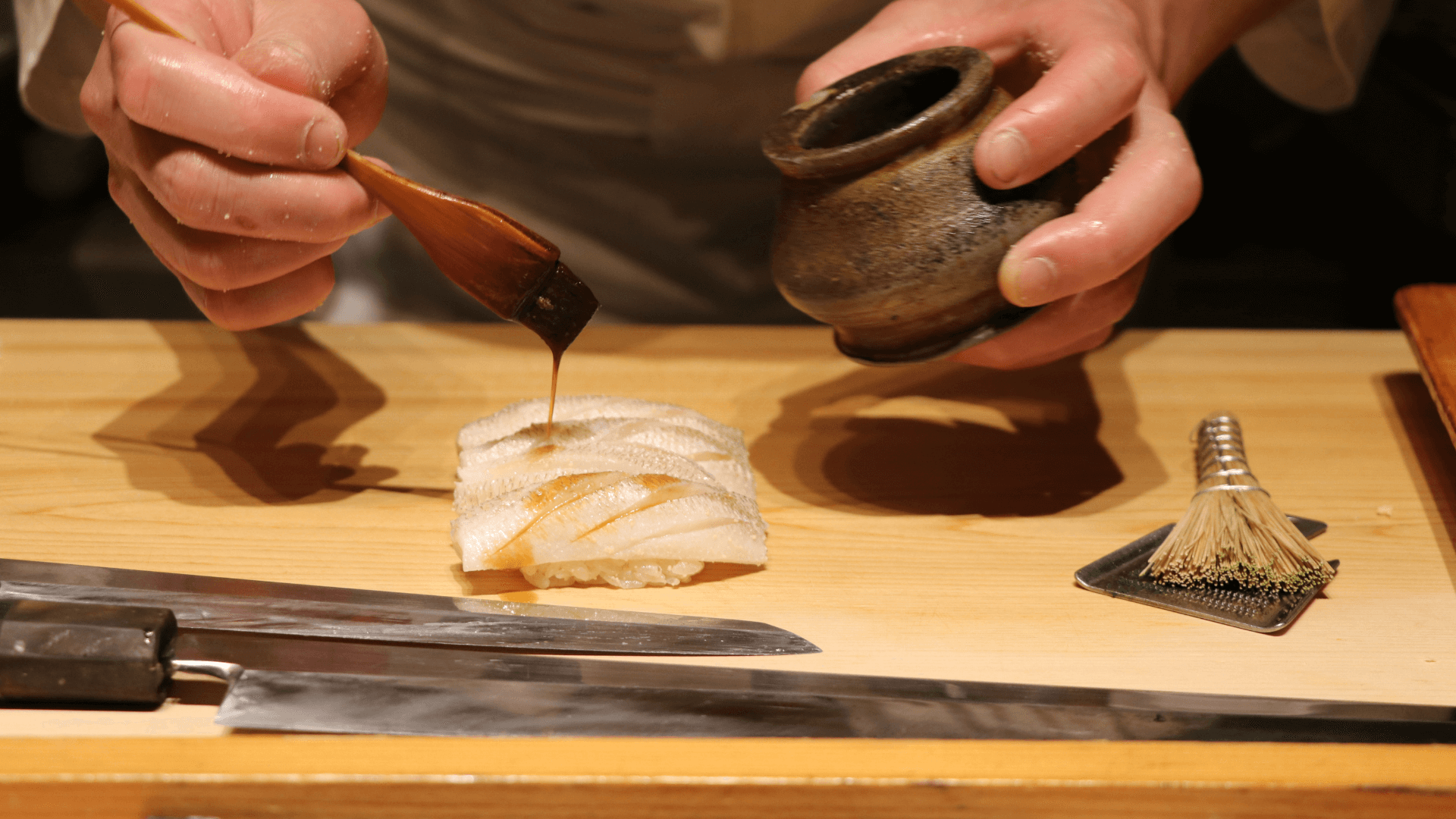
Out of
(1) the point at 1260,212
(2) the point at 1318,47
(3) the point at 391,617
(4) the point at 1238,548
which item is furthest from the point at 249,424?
(1) the point at 1260,212

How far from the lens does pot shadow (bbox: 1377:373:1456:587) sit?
3.98ft

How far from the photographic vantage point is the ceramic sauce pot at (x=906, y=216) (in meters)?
1.00

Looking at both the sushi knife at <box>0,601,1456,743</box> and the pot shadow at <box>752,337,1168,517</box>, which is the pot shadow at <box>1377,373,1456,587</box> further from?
the sushi knife at <box>0,601,1456,743</box>

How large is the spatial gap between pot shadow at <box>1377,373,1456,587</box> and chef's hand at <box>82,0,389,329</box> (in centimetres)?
122

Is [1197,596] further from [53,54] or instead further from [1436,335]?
[53,54]

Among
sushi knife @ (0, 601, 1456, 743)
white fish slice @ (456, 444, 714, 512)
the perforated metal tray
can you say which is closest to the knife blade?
sushi knife @ (0, 601, 1456, 743)

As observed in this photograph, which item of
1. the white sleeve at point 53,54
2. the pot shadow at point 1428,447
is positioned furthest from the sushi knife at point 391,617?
the white sleeve at point 53,54

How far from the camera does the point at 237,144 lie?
981mm

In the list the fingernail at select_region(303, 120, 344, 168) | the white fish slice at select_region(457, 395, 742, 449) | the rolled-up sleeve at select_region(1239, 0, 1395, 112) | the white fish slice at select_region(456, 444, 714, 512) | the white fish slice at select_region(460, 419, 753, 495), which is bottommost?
the white fish slice at select_region(456, 444, 714, 512)

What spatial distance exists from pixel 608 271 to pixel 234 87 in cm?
103

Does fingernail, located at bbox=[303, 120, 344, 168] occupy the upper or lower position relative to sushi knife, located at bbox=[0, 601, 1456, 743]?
upper

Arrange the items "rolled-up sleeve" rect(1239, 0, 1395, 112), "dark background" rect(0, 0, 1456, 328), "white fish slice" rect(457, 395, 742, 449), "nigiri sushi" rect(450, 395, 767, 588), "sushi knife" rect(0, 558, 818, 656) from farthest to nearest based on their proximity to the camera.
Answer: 1. "dark background" rect(0, 0, 1456, 328)
2. "rolled-up sleeve" rect(1239, 0, 1395, 112)
3. "white fish slice" rect(457, 395, 742, 449)
4. "nigiri sushi" rect(450, 395, 767, 588)
5. "sushi knife" rect(0, 558, 818, 656)

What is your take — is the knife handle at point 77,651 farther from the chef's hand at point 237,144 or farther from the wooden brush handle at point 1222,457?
the wooden brush handle at point 1222,457

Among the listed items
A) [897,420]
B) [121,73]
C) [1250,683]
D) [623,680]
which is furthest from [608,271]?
[1250,683]
